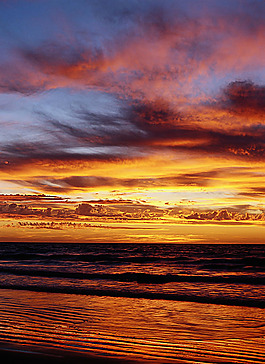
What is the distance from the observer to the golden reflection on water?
8398mm

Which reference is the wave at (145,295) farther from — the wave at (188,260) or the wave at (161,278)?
the wave at (188,260)

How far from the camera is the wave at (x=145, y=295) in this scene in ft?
54.9

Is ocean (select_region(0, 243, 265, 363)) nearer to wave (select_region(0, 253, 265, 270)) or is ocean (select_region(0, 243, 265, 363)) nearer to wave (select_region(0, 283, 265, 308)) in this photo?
wave (select_region(0, 283, 265, 308))

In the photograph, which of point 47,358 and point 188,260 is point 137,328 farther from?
point 188,260

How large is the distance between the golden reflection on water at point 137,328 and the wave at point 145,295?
1.22 meters

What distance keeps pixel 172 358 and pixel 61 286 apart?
14.6 meters

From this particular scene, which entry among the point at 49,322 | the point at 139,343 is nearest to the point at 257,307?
the point at 139,343

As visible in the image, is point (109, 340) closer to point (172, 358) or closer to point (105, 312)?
point (172, 358)

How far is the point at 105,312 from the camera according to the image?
13.5 m

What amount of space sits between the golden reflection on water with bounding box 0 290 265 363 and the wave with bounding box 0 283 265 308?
1.22 metres

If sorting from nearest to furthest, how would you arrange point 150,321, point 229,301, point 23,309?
point 150,321
point 23,309
point 229,301

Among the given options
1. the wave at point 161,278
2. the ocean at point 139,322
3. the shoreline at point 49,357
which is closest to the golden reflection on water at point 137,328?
the ocean at point 139,322

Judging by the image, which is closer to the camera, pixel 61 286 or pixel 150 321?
pixel 150 321

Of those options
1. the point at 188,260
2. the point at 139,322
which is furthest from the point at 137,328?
the point at 188,260
